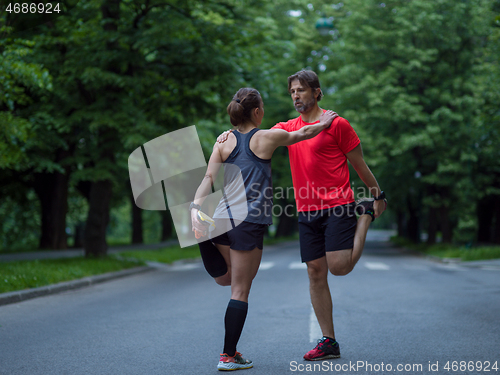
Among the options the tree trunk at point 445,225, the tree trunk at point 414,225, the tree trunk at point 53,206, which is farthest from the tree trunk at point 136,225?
the tree trunk at point 445,225

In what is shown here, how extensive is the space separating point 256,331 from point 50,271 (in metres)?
6.20

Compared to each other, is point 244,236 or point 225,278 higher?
point 244,236

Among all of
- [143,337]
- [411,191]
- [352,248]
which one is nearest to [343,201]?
[352,248]

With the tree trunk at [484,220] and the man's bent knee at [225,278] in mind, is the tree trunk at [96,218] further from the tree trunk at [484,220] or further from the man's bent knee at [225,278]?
the tree trunk at [484,220]

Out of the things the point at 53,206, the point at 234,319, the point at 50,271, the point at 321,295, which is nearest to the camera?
the point at 234,319

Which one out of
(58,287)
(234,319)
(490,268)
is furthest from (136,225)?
(234,319)

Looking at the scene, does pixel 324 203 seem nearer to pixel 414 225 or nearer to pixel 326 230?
pixel 326 230

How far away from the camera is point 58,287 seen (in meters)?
9.67

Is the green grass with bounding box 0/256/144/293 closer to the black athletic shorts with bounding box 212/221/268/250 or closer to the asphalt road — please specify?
the asphalt road

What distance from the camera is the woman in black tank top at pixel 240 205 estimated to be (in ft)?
13.1

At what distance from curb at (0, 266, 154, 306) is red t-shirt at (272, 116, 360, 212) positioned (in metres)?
5.54

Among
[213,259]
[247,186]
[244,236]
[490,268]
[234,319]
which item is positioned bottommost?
[490,268]

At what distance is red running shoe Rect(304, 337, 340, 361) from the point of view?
4.32 meters

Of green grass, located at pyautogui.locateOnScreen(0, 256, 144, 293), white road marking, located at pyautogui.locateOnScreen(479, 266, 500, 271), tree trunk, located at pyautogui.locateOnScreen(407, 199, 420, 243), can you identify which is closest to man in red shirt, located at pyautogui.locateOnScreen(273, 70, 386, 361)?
green grass, located at pyautogui.locateOnScreen(0, 256, 144, 293)
